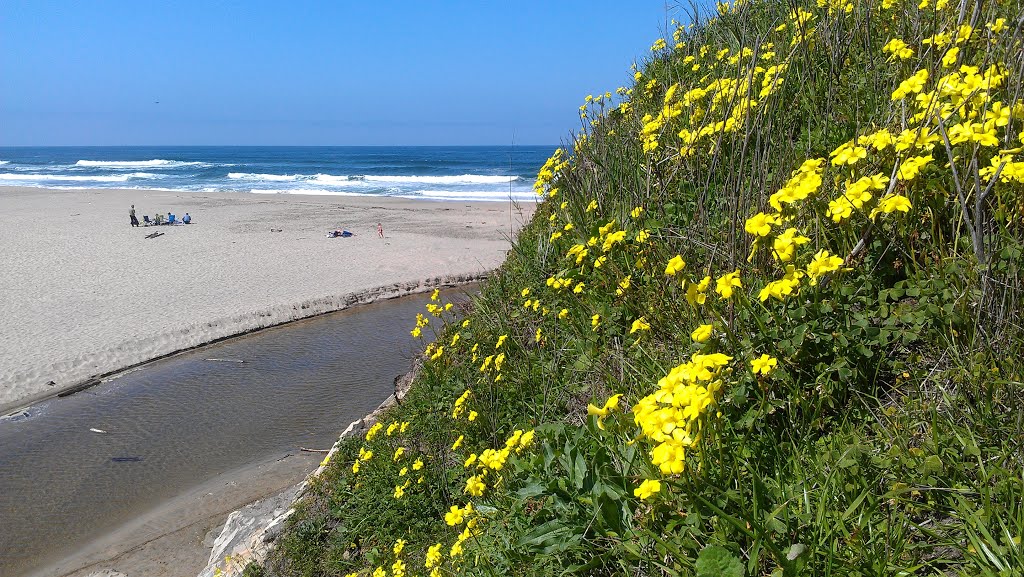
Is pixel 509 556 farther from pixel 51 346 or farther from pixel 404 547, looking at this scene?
pixel 51 346

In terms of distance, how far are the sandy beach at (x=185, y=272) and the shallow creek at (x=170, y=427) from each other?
99 cm

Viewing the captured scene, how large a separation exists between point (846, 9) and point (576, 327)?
2417mm

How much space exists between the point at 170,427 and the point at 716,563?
348 inches

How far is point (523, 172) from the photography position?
4544 centimetres

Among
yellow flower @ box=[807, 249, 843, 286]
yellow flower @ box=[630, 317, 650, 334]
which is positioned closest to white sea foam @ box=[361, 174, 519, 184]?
yellow flower @ box=[630, 317, 650, 334]

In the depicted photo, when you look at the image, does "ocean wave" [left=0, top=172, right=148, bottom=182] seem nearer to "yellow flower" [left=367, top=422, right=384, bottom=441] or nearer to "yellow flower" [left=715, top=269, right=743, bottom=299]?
"yellow flower" [left=367, top=422, right=384, bottom=441]

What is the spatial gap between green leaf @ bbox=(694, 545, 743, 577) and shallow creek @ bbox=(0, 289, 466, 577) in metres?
6.70

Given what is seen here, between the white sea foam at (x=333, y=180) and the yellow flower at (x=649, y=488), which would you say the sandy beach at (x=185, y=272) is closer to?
the yellow flower at (x=649, y=488)

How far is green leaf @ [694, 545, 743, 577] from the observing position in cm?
171

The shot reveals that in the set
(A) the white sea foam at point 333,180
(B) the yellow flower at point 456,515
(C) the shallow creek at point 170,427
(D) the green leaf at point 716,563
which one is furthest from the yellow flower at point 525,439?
(A) the white sea foam at point 333,180

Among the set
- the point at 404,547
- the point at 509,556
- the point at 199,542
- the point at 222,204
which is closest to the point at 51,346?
the point at 199,542

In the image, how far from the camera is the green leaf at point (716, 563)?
1.71 metres

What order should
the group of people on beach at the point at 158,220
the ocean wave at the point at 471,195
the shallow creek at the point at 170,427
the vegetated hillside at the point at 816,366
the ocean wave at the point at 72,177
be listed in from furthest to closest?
the ocean wave at the point at 72,177, the ocean wave at the point at 471,195, the group of people on beach at the point at 158,220, the shallow creek at the point at 170,427, the vegetated hillside at the point at 816,366

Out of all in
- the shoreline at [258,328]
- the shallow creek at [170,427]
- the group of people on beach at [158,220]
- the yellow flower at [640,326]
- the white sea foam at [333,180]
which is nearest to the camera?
the yellow flower at [640,326]
